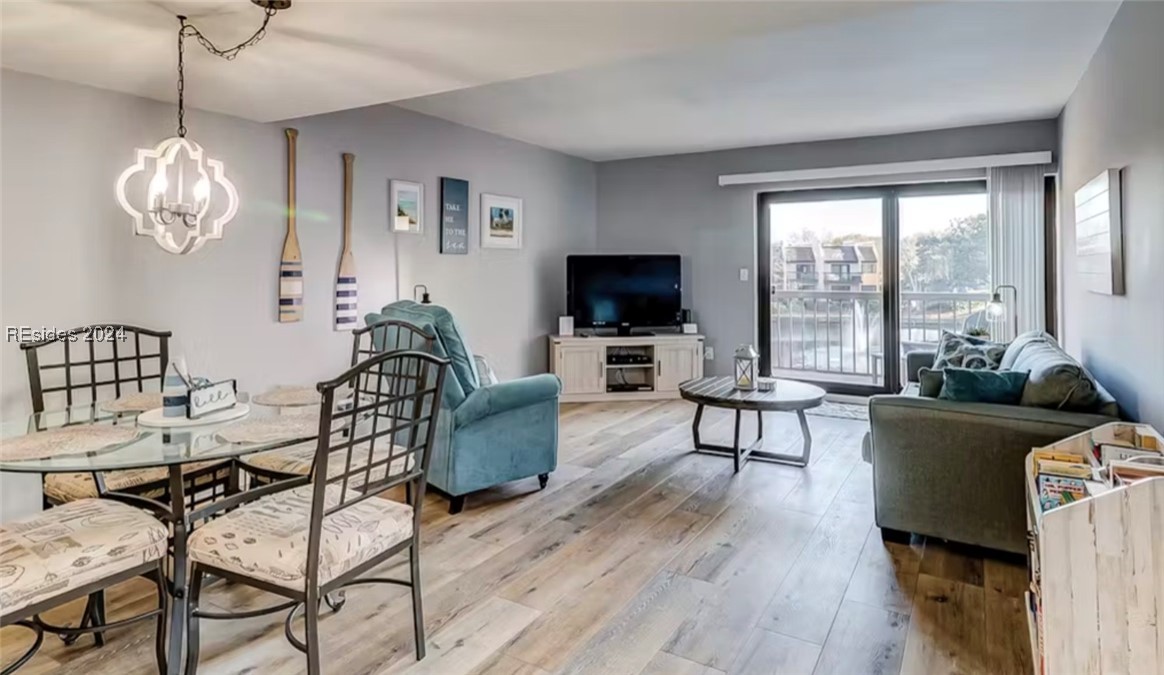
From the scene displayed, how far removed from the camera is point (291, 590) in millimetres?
1657

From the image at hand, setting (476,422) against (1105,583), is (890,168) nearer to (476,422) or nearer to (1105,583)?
(476,422)

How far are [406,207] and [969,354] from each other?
3.77 meters

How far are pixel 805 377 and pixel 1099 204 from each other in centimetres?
327

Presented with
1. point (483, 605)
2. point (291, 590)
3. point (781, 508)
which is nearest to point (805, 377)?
point (781, 508)

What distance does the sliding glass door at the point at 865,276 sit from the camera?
541 cm

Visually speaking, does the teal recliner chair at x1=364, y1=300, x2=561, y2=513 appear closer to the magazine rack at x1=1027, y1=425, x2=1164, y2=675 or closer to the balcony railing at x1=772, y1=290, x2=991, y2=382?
the magazine rack at x1=1027, y1=425, x2=1164, y2=675

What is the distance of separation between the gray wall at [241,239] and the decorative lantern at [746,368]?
223cm

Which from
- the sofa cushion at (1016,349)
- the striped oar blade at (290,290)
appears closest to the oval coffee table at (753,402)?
the sofa cushion at (1016,349)

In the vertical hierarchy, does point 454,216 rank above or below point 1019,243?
above

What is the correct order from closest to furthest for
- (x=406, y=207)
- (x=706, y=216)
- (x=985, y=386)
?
(x=985, y=386) → (x=406, y=207) → (x=706, y=216)

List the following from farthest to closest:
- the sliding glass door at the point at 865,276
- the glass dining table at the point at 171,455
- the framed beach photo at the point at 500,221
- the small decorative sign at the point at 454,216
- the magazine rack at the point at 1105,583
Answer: the sliding glass door at the point at 865,276
the framed beach photo at the point at 500,221
the small decorative sign at the point at 454,216
the glass dining table at the point at 171,455
the magazine rack at the point at 1105,583

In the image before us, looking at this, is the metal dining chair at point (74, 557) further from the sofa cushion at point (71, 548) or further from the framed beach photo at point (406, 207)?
the framed beach photo at point (406, 207)

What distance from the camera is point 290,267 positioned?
3.75m

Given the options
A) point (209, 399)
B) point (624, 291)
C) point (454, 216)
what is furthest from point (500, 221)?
point (209, 399)
